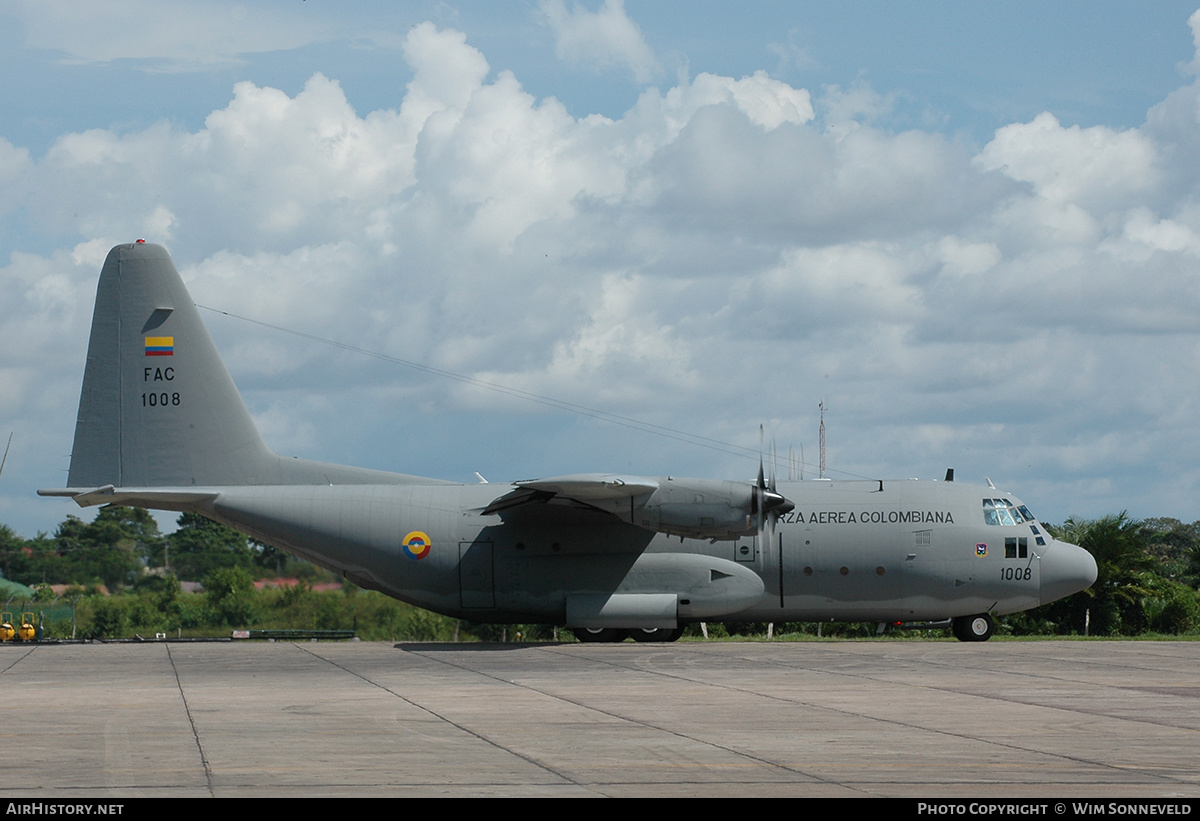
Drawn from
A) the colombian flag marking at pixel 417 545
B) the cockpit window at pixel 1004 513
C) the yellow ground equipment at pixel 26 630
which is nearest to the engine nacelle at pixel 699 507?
the colombian flag marking at pixel 417 545

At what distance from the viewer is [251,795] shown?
927 cm

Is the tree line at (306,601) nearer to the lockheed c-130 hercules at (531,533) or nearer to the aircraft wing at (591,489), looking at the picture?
the lockheed c-130 hercules at (531,533)

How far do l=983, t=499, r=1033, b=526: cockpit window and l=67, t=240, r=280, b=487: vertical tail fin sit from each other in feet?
54.6

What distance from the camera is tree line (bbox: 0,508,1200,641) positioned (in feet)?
106

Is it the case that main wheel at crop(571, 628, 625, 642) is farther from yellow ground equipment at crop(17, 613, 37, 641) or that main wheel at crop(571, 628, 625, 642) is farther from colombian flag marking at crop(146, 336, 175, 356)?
yellow ground equipment at crop(17, 613, 37, 641)

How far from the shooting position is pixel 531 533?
90.3ft

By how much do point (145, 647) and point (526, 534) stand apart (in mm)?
9395

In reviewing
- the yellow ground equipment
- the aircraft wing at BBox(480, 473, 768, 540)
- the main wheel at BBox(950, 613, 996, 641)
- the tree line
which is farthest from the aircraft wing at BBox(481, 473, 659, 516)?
the yellow ground equipment

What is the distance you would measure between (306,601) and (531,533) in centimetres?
825

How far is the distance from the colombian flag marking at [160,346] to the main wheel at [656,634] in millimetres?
12599

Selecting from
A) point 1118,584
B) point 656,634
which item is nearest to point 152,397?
point 656,634

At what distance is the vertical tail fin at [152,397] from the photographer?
27938 mm
